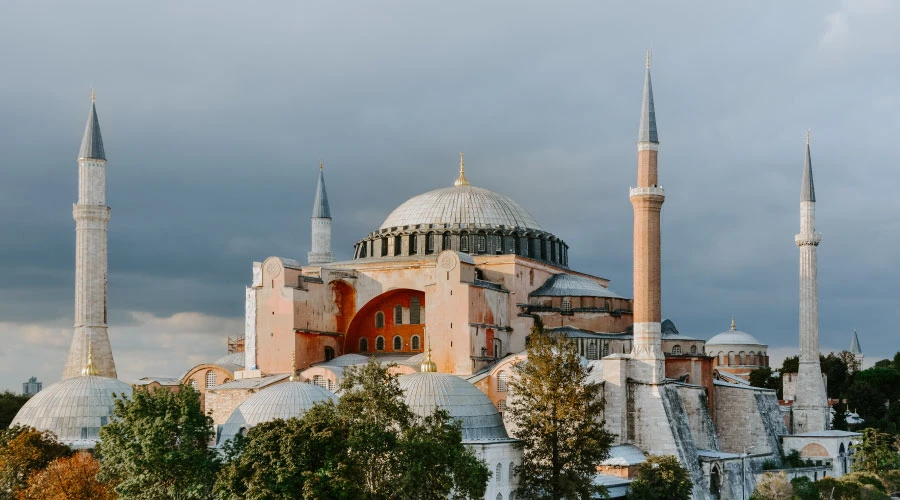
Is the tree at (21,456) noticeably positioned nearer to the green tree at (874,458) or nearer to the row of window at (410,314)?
the row of window at (410,314)

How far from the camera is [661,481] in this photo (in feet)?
82.7

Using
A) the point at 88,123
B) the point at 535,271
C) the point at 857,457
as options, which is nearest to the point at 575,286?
the point at 535,271

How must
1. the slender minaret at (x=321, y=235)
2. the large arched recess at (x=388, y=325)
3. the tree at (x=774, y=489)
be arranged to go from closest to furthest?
the tree at (x=774, y=489), the large arched recess at (x=388, y=325), the slender minaret at (x=321, y=235)

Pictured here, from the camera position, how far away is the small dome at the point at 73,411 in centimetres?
2583

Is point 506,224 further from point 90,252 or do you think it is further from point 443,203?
point 90,252

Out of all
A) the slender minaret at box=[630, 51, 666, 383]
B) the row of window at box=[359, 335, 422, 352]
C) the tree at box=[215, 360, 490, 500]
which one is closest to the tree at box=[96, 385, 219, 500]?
the tree at box=[215, 360, 490, 500]

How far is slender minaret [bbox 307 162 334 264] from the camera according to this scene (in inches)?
1619

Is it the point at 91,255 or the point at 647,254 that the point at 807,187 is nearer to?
the point at 647,254

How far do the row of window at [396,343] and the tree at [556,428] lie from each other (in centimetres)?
978

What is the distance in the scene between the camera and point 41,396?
26922 millimetres

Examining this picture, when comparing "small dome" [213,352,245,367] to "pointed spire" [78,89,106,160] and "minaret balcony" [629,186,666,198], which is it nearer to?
"pointed spire" [78,89,106,160]

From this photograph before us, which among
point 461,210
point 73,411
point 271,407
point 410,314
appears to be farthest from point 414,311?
point 73,411

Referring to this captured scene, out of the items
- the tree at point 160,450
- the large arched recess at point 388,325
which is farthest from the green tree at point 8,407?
the tree at point 160,450

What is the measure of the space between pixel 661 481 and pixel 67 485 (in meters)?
12.1
